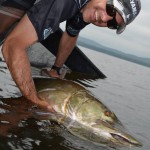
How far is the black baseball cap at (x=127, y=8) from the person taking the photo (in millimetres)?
4695

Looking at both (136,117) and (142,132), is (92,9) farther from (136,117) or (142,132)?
(136,117)

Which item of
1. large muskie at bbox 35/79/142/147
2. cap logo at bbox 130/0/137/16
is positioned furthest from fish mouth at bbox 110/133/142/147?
cap logo at bbox 130/0/137/16

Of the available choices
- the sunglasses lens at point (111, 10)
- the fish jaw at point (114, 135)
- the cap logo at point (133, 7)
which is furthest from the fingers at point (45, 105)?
the cap logo at point (133, 7)

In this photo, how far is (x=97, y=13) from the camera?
4824 mm

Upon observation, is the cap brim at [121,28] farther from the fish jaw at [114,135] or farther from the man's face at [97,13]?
the fish jaw at [114,135]

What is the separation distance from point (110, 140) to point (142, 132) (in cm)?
146

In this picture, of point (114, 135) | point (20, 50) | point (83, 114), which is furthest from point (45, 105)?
point (114, 135)

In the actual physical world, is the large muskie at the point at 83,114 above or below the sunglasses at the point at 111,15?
below

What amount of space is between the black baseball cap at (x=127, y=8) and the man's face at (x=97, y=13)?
9 centimetres

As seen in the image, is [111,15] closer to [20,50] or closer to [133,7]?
[133,7]

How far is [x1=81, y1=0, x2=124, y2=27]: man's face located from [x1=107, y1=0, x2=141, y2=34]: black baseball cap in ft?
0.29

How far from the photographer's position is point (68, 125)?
14.4ft

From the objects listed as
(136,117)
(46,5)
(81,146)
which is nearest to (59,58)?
(136,117)

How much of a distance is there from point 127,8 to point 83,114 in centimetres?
159
